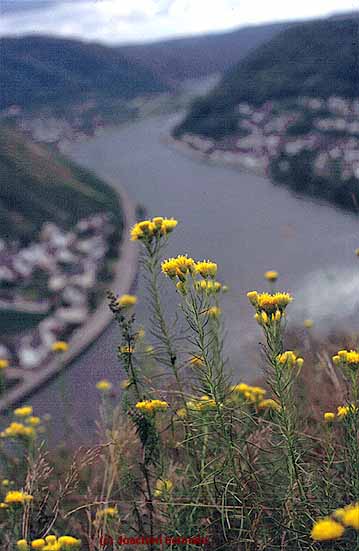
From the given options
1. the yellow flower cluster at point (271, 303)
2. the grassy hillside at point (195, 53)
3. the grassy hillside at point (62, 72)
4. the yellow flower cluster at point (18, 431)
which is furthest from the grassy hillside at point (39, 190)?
the yellow flower cluster at point (271, 303)

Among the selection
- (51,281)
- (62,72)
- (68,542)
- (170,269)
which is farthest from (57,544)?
(62,72)

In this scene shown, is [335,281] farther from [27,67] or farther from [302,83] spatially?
[302,83]

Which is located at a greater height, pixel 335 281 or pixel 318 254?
pixel 318 254

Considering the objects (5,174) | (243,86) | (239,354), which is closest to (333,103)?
(243,86)

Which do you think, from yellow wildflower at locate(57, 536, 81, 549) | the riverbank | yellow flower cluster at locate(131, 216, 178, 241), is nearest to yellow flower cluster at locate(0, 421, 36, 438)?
yellow wildflower at locate(57, 536, 81, 549)

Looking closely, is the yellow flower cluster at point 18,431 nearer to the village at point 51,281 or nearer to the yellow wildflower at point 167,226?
the yellow wildflower at point 167,226

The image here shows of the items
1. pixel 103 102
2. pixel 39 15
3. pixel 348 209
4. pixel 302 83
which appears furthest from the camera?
pixel 302 83

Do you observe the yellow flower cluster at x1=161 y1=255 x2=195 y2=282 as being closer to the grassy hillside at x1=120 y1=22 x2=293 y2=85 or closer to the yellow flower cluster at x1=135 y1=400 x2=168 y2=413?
the yellow flower cluster at x1=135 y1=400 x2=168 y2=413

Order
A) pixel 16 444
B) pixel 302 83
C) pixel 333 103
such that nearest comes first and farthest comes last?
pixel 16 444, pixel 333 103, pixel 302 83
